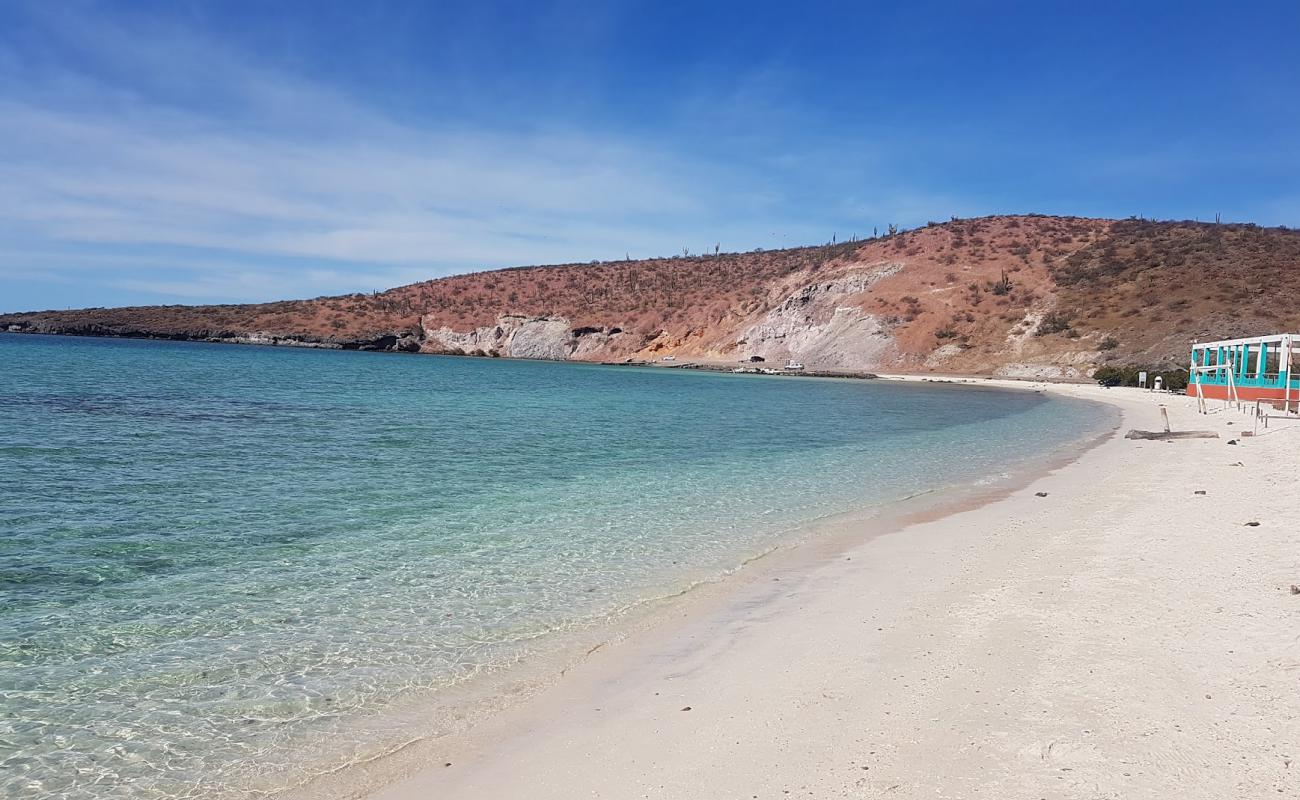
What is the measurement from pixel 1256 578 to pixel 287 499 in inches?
498

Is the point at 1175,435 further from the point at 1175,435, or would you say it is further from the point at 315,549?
the point at 315,549

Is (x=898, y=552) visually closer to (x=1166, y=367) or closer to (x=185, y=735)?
Result: (x=185, y=735)

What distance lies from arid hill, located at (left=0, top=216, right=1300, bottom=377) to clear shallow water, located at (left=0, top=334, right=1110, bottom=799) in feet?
151

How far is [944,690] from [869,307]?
79.3 metres

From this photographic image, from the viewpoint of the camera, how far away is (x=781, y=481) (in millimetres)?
15539

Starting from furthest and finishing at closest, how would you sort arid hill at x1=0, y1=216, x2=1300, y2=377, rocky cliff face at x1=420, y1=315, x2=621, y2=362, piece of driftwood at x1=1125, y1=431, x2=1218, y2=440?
rocky cliff face at x1=420, y1=315, x2=621, y2=362 < arid hill at x1=0, y1=216, x2=1300, y2=377 < piece of driftwood at x1=1125, y1=431, x2=1218, y2=440

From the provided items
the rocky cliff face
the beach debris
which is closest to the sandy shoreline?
the beach debris

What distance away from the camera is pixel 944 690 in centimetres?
532

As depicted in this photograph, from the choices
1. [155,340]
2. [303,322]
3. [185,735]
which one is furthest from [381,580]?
[155,340]

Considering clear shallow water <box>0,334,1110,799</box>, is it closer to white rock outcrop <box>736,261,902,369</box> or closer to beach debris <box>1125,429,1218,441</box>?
beach debris <box>1125,429,1218,441</box>

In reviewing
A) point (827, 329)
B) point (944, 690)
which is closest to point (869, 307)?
point (827, 329)

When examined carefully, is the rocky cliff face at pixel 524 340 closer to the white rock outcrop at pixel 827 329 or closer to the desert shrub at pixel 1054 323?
the white rock outcrop at pixel 827 329

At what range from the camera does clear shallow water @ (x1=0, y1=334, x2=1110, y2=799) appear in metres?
5.21

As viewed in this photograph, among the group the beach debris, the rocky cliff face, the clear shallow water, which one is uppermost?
the rocky cliff face
